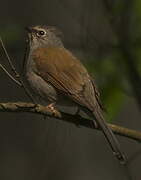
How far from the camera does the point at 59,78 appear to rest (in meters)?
6.56

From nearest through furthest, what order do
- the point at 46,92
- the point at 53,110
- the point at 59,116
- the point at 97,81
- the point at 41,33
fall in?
the point at 59,116, the point at 53,110, the point at 97,81, the point at 46,92, the point at 41,33

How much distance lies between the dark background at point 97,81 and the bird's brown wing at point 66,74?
0.15 m

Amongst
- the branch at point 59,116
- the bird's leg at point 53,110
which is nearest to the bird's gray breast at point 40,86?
the bird's leg at point 53,110

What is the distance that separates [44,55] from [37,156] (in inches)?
101

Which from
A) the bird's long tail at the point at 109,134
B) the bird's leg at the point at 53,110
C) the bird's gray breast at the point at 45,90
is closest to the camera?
the bird's long tail at the point at 109,134

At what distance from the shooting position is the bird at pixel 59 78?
20.2 ft

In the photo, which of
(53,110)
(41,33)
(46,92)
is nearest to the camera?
(53,110)

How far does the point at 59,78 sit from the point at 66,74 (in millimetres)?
113

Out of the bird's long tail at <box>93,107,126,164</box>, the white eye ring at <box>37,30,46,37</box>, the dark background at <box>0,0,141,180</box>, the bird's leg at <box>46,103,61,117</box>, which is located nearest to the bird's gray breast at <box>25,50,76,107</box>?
the bird's leg at <box>46,103,61,117</box>

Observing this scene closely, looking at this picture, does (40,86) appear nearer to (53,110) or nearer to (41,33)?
(53,110)

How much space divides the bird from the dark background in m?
0.13

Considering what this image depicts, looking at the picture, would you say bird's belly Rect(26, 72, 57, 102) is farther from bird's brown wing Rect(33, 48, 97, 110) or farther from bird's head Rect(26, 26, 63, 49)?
bird's head Rect(26, 26, 63, 49)

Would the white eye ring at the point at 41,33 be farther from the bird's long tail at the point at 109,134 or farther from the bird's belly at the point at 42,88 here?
the bird's long tail at the point at 109,134

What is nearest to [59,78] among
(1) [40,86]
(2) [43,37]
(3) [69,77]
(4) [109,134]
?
(3) [69,77]
